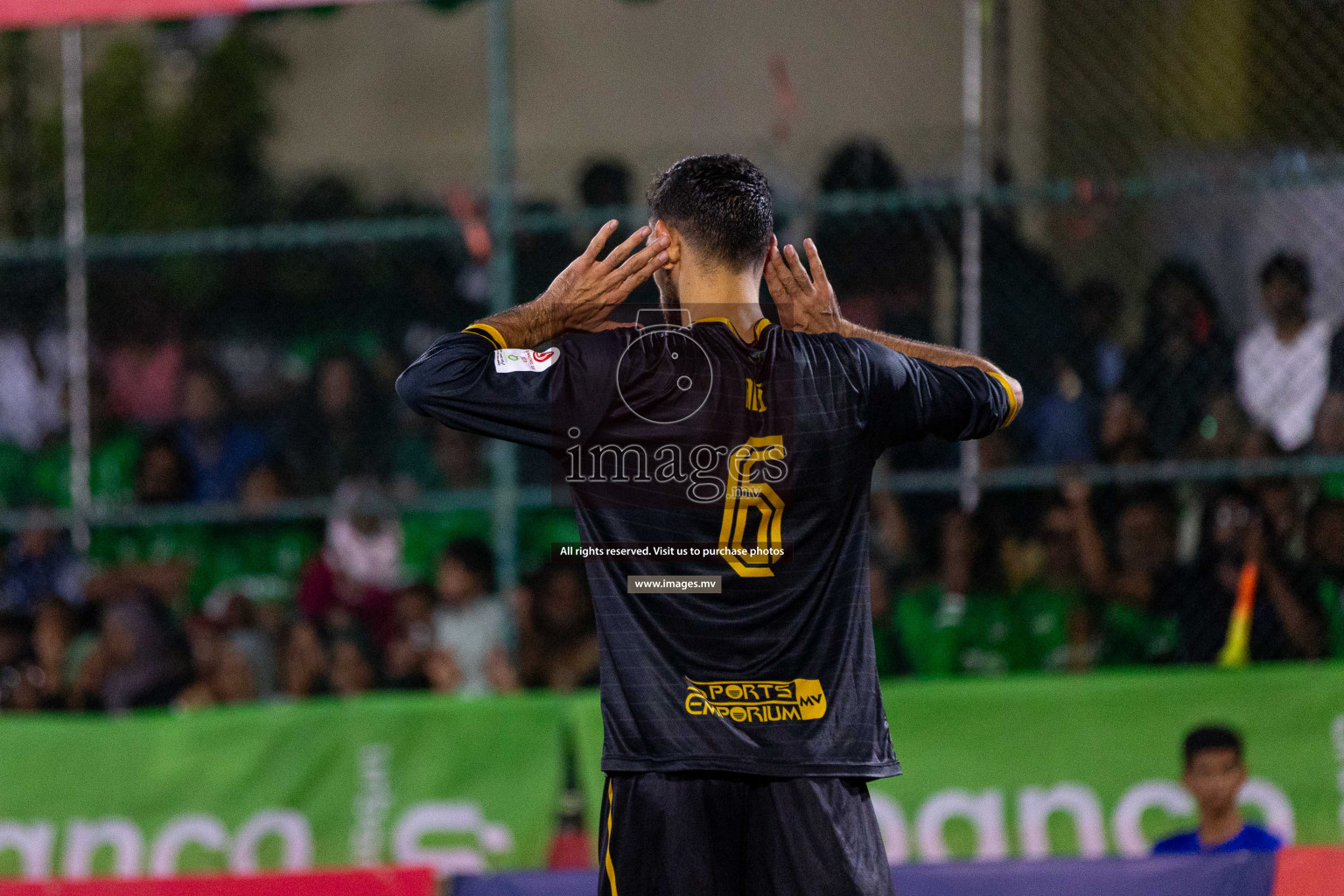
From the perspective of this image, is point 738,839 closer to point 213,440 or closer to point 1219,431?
point 1219,431

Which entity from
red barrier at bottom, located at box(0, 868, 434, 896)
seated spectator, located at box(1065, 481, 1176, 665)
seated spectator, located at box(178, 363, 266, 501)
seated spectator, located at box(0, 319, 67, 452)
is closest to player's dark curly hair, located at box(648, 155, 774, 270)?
red barrier at bottom, located at box(0, 868, 434, 896)

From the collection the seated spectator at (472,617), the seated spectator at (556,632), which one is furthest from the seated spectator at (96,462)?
the seated spectator at (556,632)

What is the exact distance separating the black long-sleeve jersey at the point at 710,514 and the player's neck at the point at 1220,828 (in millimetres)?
2789

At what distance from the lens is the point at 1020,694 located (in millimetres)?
5586

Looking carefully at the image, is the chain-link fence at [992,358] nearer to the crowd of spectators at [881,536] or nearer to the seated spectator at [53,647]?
the crowd of spectators at [881,536]

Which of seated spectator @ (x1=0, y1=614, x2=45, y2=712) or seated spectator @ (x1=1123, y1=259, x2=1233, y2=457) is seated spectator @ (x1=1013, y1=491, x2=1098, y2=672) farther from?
seated spectator @ (x1=0, y1=614, x2=45, y2=712)

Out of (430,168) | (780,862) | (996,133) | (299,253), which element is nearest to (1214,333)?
(996,133)

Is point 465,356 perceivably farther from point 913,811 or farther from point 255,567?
point 255,567

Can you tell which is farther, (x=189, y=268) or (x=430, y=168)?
(x=430, y=168)

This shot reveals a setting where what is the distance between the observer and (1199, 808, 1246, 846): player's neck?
5062mm

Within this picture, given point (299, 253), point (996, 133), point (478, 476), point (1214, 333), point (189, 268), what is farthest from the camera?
point (189, 268)

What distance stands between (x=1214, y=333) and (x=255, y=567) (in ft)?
14.8

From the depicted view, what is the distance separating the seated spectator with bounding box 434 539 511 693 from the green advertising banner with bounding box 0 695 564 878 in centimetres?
38

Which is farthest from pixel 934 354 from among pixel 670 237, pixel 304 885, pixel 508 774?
pixel 508 774
